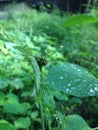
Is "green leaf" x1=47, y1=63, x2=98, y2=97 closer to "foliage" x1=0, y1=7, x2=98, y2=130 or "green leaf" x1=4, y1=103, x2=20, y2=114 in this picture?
"foliage" x1=0, y1=7, x2=98, y2=130

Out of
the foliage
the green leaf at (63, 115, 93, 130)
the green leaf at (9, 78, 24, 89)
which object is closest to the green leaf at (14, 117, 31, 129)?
the foliage

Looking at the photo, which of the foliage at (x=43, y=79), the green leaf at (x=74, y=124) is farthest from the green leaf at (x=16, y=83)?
the green leaf at (x=74, y=124)

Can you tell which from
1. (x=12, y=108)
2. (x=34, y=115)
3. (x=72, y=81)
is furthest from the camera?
(x=34, y=115)

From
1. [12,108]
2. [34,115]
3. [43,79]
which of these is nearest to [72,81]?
[43,79]

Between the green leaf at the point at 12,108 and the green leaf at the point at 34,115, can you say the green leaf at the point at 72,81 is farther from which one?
the green leaf at the point at 34,115

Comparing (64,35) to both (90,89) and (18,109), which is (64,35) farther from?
(90,89)

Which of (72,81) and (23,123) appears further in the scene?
(23,123)

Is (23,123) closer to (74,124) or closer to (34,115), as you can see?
(34,115)

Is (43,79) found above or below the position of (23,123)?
above
